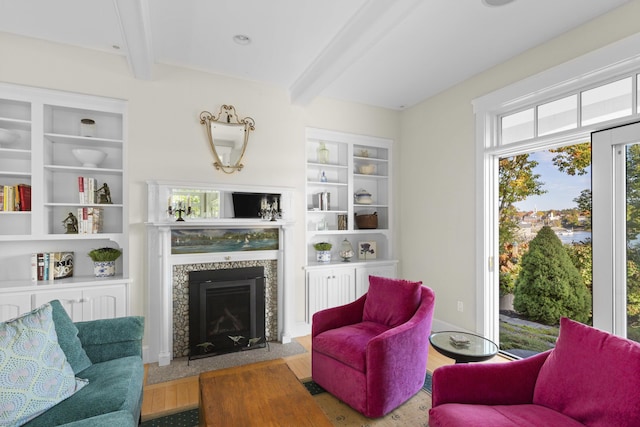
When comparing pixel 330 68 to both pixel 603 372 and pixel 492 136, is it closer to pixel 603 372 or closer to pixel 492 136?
pixel 492 136

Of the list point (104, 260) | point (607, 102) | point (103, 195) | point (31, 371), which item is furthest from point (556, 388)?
point (103, 195)

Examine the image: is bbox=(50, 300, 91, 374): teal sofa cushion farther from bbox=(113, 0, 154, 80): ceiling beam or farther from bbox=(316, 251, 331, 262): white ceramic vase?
bbox=(316, 251, 331, 262): white ceramic vase

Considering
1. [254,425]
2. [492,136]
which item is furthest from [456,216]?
[254,425]

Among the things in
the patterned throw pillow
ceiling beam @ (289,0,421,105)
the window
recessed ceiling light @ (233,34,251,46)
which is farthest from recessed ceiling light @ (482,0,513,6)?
the patterned throw pillow

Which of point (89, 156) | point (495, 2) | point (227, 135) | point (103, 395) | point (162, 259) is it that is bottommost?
point (103, 395)

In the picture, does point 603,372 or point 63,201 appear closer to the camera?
point 603,372

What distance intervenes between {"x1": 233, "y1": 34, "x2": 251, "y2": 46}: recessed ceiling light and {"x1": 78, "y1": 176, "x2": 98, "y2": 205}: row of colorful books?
72.8 inches

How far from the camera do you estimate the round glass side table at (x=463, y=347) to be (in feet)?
7.11

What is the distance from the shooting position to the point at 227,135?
346 centimetres

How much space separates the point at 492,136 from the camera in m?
3.36

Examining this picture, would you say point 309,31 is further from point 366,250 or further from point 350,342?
point 366,250

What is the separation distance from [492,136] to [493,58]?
736mm

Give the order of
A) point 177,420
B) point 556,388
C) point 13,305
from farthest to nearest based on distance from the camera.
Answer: point 13,305 → point 177,420 → point 556,388

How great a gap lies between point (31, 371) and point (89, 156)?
2.09m
